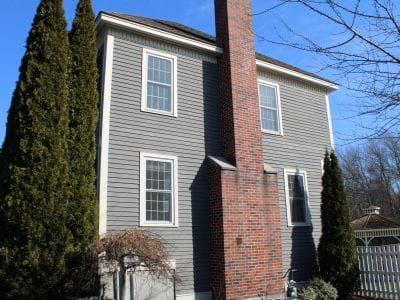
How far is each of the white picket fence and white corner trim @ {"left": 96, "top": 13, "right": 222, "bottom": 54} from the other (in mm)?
7505

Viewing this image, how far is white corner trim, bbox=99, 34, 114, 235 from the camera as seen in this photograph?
28.9ft

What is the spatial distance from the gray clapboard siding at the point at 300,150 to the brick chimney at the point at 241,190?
46.3 inches

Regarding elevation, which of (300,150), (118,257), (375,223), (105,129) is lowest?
(118,257)

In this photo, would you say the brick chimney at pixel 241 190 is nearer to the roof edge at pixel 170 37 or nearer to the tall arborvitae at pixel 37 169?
the roof edge at pixel 170 37

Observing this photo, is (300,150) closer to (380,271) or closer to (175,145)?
(380,271)

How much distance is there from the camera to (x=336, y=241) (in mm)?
11297

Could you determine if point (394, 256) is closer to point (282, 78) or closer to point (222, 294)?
point (222, 294)

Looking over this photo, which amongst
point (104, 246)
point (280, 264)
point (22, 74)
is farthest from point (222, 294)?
point (22, 74)

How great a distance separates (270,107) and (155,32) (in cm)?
453

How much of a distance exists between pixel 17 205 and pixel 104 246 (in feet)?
5.53

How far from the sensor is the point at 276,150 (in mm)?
12391

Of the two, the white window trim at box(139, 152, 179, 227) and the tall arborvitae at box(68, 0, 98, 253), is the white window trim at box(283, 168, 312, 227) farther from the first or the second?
the tall arborvitae at box(68, 0, 98, 253)

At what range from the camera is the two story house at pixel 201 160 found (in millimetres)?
9539

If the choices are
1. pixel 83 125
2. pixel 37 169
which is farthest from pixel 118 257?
pixel 83 125
